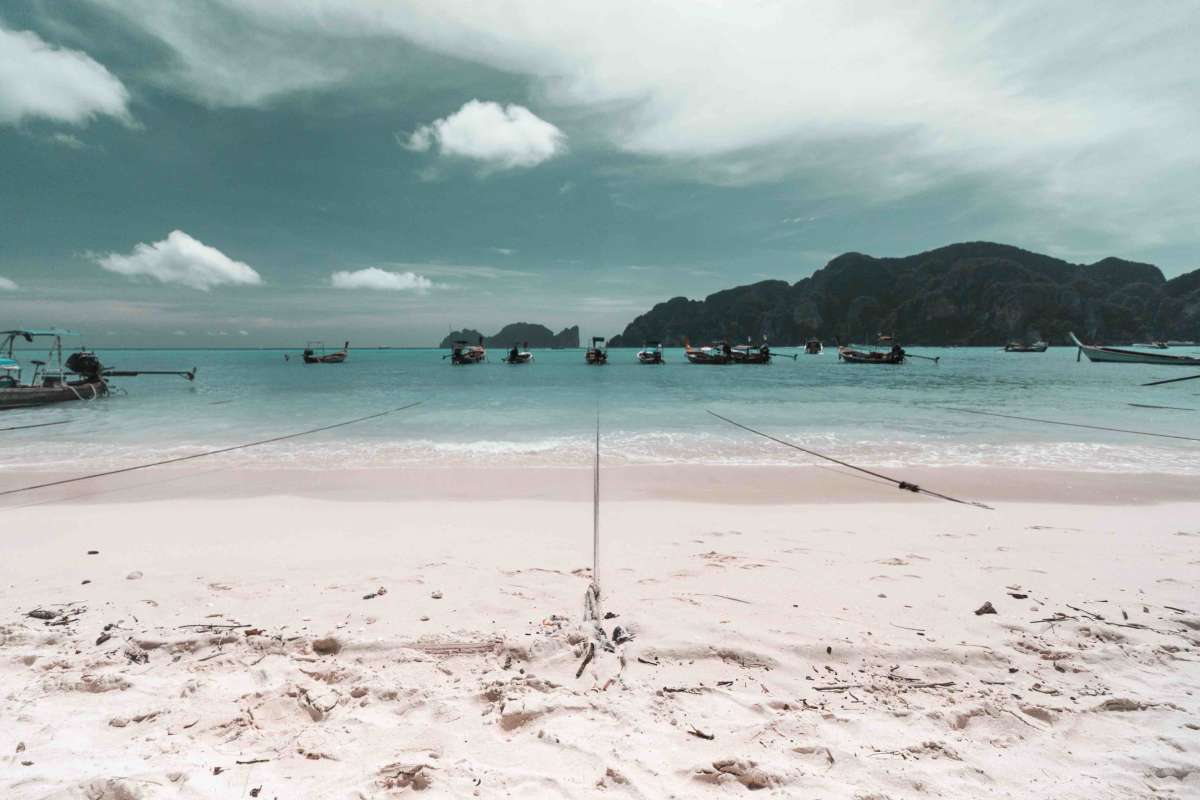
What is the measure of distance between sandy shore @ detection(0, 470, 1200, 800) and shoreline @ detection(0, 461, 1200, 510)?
9.00 feet

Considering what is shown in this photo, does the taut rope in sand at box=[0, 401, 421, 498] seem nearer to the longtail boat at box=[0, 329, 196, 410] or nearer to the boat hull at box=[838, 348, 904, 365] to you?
the longtail boat at box=[0, 329, 196, 410]

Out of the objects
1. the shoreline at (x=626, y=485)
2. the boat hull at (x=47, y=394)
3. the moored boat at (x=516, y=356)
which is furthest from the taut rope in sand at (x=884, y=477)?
the moored boat at (x=516, y=356)

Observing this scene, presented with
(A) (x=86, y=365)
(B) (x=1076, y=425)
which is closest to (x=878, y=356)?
(B) (x=1076, y=425)

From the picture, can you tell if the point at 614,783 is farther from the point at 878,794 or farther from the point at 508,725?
the point at 878,794

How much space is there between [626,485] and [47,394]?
120 ft

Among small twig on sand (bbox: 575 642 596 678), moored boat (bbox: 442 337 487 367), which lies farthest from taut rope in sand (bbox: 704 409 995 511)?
moored boat (bbox: 442 337 487 367)

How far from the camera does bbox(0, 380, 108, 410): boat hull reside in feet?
88.8

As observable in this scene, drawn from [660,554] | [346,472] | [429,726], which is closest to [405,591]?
[429,726]

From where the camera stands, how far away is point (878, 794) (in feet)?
7.47

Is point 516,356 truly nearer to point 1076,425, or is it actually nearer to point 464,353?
point 464,353

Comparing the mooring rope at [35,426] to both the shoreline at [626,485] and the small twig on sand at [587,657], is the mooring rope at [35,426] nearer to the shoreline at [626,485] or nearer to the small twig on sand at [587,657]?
the shoreline at [626,485]

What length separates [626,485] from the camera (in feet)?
31.8

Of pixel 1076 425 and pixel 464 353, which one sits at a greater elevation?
pixel 464 353

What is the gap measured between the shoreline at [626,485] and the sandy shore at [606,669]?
2.74 meters
